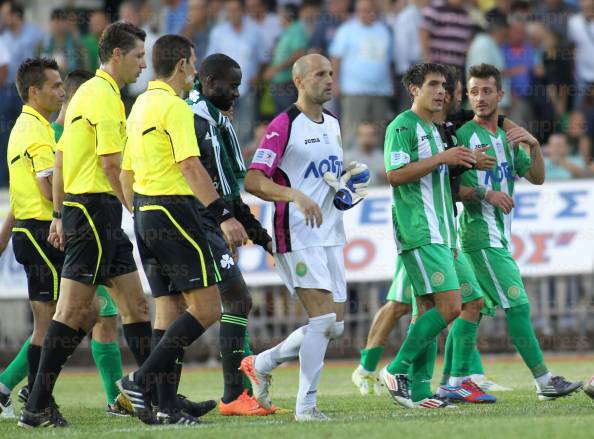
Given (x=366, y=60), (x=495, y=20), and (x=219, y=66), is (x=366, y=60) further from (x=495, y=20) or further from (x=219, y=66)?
(x=219, y=66)

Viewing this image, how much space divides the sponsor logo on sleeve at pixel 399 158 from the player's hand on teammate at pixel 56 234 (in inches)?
99.7

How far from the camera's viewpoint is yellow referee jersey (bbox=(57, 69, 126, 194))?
8.66 meters

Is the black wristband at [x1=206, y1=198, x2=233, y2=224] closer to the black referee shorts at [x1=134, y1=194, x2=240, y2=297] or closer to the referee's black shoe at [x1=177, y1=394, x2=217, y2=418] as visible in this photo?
the black referee shorts at [x1=134, y1=194, x2=240, y2=297]

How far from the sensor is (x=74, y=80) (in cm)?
1016

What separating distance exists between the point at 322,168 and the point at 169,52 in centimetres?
133

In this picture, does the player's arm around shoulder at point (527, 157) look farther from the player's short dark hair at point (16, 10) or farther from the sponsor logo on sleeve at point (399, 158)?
the player's short dark hair at point (16, 10)

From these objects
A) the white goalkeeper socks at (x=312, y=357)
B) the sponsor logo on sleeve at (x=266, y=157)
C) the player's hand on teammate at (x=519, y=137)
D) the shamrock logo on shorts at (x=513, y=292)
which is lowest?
the white goalkeeper socks at (x=312, y=357)

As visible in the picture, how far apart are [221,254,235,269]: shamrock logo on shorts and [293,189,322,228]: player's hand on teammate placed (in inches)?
51.0

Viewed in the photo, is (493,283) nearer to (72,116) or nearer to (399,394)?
(399,394)

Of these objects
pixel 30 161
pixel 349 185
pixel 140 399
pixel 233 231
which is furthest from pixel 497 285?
pixel 30 161

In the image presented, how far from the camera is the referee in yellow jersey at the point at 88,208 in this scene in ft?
27.9

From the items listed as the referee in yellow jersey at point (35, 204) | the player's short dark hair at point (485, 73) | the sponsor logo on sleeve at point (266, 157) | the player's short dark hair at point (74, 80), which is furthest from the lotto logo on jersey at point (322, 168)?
the player's short dark hair at point (74, 80)

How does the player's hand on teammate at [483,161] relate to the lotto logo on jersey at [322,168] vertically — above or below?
above

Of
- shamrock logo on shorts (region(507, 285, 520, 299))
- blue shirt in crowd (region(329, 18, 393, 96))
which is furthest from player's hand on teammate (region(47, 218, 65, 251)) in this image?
blue shirt in crowd (region(329, 18, 393, 96))
